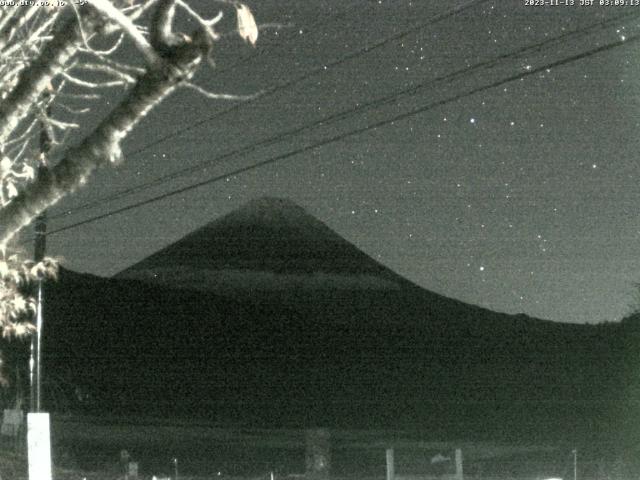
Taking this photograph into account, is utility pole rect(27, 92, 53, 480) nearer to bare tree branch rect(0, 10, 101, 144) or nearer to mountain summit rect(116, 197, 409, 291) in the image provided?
bare tree branch rect(0, 10, 101, 144)

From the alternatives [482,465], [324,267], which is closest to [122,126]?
[482,465]

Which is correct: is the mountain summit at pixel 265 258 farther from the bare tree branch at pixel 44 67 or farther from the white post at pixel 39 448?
the bare tree branch at pixel 44 67

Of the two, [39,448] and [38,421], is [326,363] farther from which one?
[39,448]

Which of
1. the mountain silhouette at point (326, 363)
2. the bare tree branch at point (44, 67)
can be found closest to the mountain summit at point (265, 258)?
the mountain silhouette at point (326, 363)

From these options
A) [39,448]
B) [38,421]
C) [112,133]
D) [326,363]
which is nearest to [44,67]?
[112,133]

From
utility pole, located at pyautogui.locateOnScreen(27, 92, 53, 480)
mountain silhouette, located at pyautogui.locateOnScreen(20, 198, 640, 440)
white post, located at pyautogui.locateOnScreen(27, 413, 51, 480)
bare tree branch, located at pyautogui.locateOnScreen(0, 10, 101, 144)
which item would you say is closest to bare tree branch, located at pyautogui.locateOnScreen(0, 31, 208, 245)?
bare tree branch, located at pyautogui.locateOnScreen(0, 10, 101, 144)
